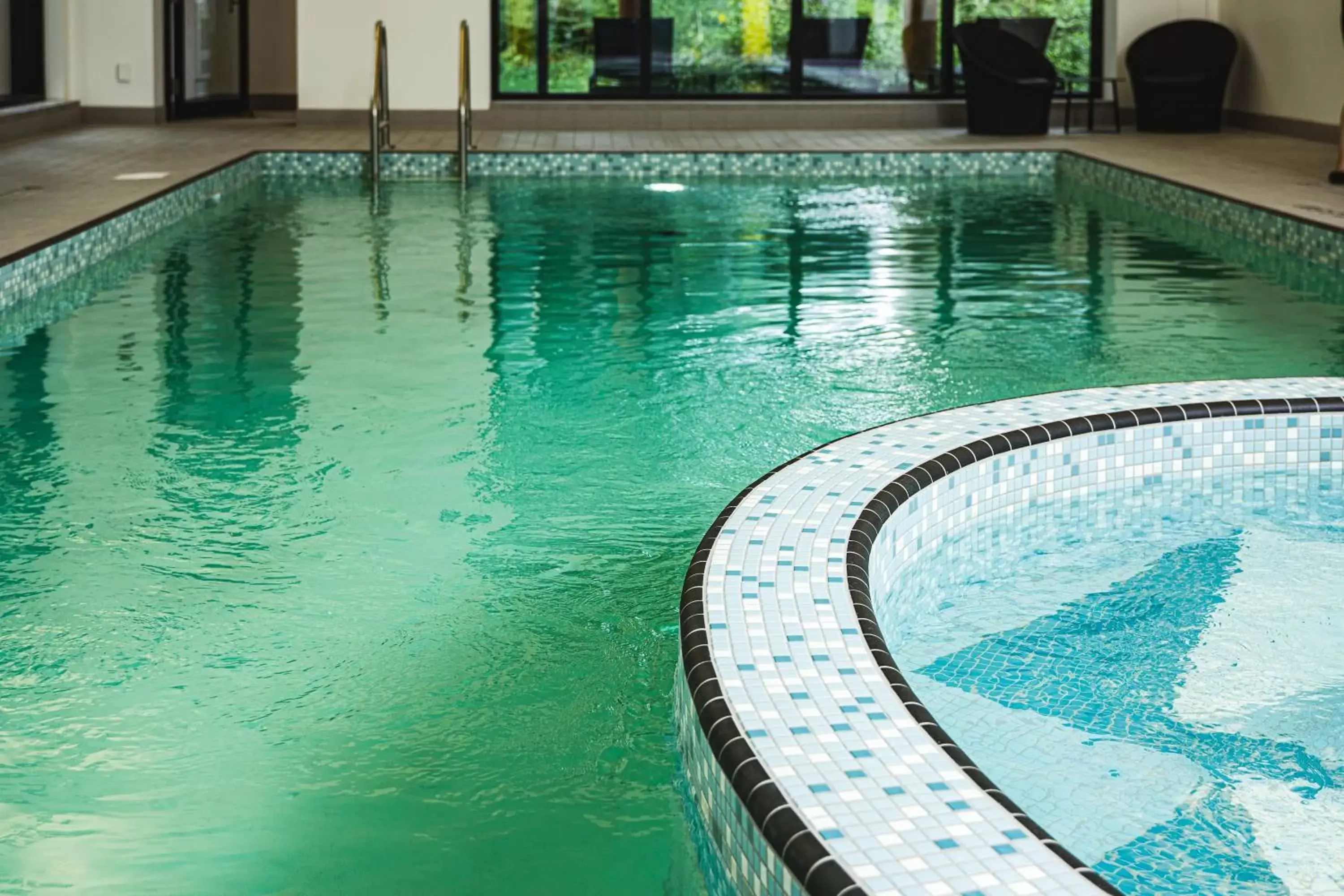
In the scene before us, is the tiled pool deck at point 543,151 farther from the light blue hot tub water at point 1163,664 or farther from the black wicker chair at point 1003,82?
the light blue hot tub water at point 1163,664

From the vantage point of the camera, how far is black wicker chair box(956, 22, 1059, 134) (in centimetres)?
1263

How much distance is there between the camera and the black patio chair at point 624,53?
44.8 feet

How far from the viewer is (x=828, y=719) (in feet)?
7.00

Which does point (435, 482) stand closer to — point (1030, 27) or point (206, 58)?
point (1030, 27)

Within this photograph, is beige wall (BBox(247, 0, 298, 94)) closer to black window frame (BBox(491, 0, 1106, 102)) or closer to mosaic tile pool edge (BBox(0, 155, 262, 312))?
black window frame (BBox(491, 0, 1106, 102))

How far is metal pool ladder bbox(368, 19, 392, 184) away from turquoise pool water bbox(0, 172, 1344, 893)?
1.47 m

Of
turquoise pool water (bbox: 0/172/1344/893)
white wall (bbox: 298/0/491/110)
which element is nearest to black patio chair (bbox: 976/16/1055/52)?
white wall (bbox: 298/0/491/110)

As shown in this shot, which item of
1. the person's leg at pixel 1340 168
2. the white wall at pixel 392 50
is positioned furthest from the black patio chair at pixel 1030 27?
the person's leg at pixel 1340 168

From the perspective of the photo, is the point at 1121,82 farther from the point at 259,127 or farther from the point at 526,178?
the point at 259,127

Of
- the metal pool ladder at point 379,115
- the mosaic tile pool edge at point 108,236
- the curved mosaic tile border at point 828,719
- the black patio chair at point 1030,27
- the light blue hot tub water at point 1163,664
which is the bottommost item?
the light blue hot tub water at point 1163,664

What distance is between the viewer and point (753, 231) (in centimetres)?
879

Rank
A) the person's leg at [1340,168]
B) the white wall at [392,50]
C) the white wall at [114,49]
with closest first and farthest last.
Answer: the person's leg at [1340,168]
the white wall at [392,50]
the white wall at [114,49]

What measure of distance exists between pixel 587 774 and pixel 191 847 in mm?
604

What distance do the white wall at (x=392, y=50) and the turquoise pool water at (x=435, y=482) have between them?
4559 millimetres
